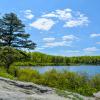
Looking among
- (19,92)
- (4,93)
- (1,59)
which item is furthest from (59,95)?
(1,59)

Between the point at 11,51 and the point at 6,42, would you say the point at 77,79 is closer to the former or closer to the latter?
the point at 11,51

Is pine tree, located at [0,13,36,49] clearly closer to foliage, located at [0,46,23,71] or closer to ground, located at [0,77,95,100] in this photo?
foliage, located at [0,46,23,71]

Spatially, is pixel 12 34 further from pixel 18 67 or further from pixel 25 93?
pixel 25 93

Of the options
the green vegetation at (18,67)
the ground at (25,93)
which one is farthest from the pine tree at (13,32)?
the ground at (25,93)

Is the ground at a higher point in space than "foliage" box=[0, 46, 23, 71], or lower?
lower

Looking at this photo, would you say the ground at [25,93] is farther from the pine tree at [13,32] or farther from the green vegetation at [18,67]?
the pine tree at [13,32]

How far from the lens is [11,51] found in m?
33.9

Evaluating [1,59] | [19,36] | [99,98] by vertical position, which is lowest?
[99,98]

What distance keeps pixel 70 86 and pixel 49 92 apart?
7100 millimetres

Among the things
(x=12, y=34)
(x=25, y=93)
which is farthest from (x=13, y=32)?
(x=25, y=93)

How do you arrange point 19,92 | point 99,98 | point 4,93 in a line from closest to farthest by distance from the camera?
point 4,93, point 19,92, point 99,98

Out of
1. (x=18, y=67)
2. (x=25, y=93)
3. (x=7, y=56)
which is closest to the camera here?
(x=25, y=93)

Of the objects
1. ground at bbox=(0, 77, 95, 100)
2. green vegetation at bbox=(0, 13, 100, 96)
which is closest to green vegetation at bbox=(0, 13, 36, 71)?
green vegetation at bbox=(0, 13, 100, 96)

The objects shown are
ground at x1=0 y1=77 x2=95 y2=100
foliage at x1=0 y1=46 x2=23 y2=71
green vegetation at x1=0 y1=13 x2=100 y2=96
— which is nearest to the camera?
ground at x1=0 y1=77 x2=95 y2=100
